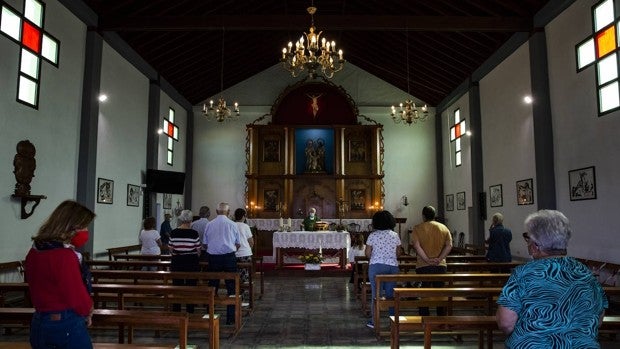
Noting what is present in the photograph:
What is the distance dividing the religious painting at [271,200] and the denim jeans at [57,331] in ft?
47.1

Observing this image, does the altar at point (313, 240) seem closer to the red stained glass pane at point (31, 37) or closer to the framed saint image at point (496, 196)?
the framed saint image at point (496, 196)

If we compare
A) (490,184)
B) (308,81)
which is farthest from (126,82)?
(490,184)

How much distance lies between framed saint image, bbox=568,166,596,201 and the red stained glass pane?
33.6ft

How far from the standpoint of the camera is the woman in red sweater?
2.54 meters

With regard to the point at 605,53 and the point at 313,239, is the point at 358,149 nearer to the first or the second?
the point at 313,239

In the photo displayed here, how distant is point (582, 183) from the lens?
8922mm

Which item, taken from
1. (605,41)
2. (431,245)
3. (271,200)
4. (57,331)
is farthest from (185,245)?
(271,200)

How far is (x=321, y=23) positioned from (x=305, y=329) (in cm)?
708

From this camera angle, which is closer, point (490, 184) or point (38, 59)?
point (38, 59)

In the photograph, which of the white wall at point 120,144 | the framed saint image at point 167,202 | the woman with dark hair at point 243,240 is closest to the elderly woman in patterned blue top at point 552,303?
the woman with dark hair at point 243,240

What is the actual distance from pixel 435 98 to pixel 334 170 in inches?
182

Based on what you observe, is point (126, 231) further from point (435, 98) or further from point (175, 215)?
point (435, 98)

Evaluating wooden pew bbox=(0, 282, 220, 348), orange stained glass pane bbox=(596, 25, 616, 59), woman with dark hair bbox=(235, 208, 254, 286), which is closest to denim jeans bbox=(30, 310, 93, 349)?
wooden pew bbox=(0, 282, 220, 348)

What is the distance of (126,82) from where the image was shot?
488 inches
